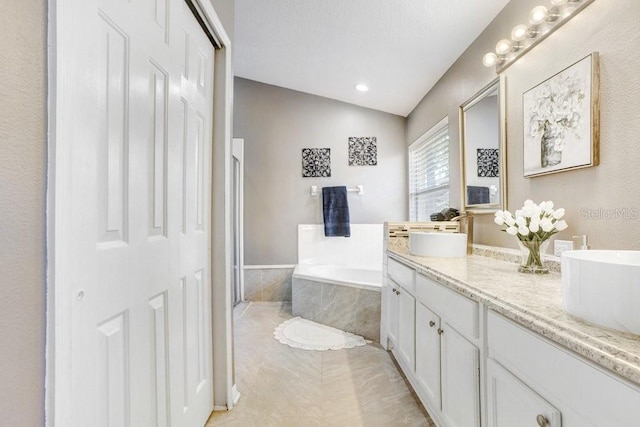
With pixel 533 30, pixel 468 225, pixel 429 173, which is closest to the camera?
pixel 533 30

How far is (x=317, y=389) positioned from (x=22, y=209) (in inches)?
68.6

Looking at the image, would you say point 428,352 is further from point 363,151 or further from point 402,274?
point 363,151

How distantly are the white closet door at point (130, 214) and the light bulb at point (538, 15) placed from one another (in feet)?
5.13

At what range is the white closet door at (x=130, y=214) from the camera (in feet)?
2.22

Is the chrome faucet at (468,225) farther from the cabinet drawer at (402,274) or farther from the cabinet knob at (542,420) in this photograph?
the cabinet knob at (542,420)

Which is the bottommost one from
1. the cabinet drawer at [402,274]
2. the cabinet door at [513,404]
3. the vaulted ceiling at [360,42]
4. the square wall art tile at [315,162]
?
the cabinet door at [513,404]

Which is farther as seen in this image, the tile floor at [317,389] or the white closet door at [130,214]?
the tile floor at [317,389]

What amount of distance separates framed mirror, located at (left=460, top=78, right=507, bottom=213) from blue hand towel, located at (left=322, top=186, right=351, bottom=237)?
1613mm

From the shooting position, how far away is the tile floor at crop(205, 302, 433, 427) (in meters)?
1.59

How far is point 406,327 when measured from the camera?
185cm

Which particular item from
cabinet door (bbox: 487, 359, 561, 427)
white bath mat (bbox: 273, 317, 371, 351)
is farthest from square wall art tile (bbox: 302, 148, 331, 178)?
cabinet door (bbox: 487, 359, 561, 427)

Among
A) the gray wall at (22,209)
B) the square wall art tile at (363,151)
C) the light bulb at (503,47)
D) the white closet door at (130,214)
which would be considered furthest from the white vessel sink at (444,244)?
the square wall art tile at (363,151)

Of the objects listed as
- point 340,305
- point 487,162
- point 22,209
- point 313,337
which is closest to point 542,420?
point 22,209

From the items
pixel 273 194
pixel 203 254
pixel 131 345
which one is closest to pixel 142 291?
pixel 131 345
